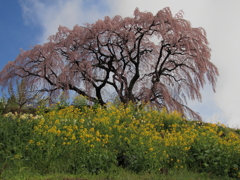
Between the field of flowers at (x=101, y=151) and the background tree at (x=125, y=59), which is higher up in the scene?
the background tree at (x=125, y=59)

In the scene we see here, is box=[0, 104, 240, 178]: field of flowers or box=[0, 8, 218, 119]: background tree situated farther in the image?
box=[0, 8, 218, 119]: background tree

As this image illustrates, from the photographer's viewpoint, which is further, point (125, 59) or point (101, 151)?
point (125, 59)

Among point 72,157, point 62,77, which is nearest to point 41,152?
point 72,157

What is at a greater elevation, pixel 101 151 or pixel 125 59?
pixel 125 59

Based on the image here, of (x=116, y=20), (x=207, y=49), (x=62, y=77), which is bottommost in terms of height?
(x=62, y=77)

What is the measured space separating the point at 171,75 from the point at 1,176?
48.5 ft

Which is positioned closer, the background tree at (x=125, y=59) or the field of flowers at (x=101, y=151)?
the field of flowers at (x=101, y=151)

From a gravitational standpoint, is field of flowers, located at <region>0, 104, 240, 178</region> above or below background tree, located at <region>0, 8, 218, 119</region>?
below

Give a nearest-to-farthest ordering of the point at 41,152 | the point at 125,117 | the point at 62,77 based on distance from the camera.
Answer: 1. the point at 41,152
2. the point at 125,117
3. the point at 62,77

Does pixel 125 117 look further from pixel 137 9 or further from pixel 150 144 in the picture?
pixel 137 9

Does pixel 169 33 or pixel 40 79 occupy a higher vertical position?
pixel 169 33

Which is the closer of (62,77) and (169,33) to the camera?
(62,77)

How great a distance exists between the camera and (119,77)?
53.0 feet

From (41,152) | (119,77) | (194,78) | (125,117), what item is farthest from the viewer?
(194,78)
